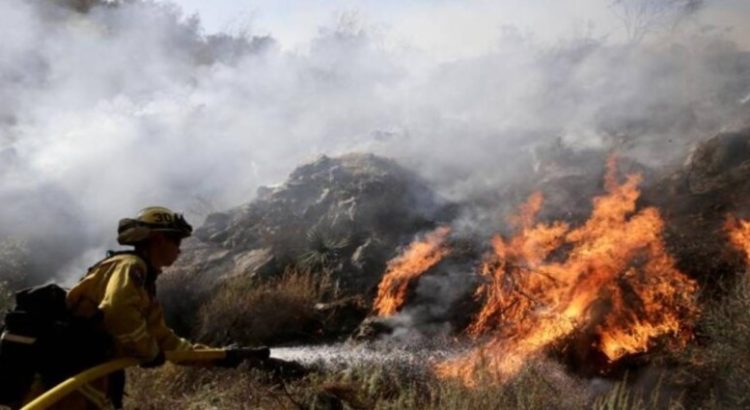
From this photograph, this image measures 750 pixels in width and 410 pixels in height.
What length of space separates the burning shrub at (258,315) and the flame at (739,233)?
5964mm

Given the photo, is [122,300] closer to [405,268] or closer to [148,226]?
[148,226]

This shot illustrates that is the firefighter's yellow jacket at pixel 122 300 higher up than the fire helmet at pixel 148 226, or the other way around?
the fire helmet at pixel 148 226

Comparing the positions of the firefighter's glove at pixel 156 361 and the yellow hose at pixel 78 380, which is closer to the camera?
the yellow hose at pixel 78 380

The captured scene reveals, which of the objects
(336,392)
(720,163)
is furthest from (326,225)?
(720,163)

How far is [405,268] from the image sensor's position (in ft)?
32.4

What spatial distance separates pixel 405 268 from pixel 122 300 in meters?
6.64

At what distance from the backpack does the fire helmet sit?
1.73ft

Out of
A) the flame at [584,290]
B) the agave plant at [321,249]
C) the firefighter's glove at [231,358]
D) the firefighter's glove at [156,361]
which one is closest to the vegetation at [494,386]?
the flame at [584,290]

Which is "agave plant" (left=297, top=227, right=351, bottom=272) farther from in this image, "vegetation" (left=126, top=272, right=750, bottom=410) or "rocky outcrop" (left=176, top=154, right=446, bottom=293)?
"vegetation" (left=126, top=272, right=750, bottom=410)

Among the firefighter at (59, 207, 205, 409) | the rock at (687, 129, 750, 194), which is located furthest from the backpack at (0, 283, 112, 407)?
the rock at (687, 129, 750, 194)

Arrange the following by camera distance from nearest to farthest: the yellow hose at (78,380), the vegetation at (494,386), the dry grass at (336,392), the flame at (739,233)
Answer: the yellow hose at (78,380) → the dry grass at (336,392) → the vegetation at (494,386) → the flame at (739,233)

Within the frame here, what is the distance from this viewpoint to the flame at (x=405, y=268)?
9344 mm

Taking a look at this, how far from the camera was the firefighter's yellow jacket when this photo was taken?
11.7 feet

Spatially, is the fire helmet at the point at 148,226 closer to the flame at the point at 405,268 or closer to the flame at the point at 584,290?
the flame at the point at 584,290
